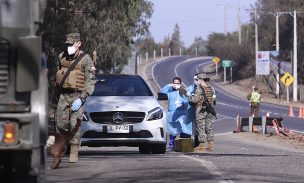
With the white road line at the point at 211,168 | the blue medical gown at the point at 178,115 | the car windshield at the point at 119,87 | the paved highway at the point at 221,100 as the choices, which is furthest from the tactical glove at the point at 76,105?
the paved highway at the point at 221,100

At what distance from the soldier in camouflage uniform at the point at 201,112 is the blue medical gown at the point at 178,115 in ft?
2.28

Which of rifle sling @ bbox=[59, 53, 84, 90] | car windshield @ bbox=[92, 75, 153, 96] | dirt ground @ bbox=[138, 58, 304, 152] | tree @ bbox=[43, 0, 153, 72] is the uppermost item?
tree @ bbox=[43, 0, 153, 72]

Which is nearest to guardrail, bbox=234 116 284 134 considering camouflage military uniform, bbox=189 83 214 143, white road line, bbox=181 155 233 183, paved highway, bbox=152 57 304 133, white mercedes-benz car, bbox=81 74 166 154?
paved highway, bbox=152 57 304 133

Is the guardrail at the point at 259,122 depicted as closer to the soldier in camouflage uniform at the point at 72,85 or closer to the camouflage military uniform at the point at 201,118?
the camouflage military uniform at the point at 201,118

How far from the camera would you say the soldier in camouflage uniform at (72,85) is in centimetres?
1205

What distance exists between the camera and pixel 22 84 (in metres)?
6.79

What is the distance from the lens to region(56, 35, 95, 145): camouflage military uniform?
12.1 m

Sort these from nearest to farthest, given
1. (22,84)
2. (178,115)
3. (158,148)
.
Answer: (22,84) < (158,148) < (178,115)

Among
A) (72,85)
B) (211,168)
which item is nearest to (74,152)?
(72,85)

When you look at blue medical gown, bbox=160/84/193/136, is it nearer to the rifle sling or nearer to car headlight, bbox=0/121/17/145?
the rifle sling

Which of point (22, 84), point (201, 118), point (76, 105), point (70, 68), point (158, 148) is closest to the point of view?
point (22, 84)

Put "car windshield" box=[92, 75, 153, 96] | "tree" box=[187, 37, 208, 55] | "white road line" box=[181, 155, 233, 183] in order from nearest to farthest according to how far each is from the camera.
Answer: "white road line" box=[181, 155, 233, 183] < "car windshield" box=[92, 75, 153, 96] < "tree" box=[187, 37, 208, 55]

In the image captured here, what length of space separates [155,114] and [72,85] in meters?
3.73

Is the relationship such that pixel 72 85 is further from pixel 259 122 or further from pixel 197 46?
pixel 197 46
